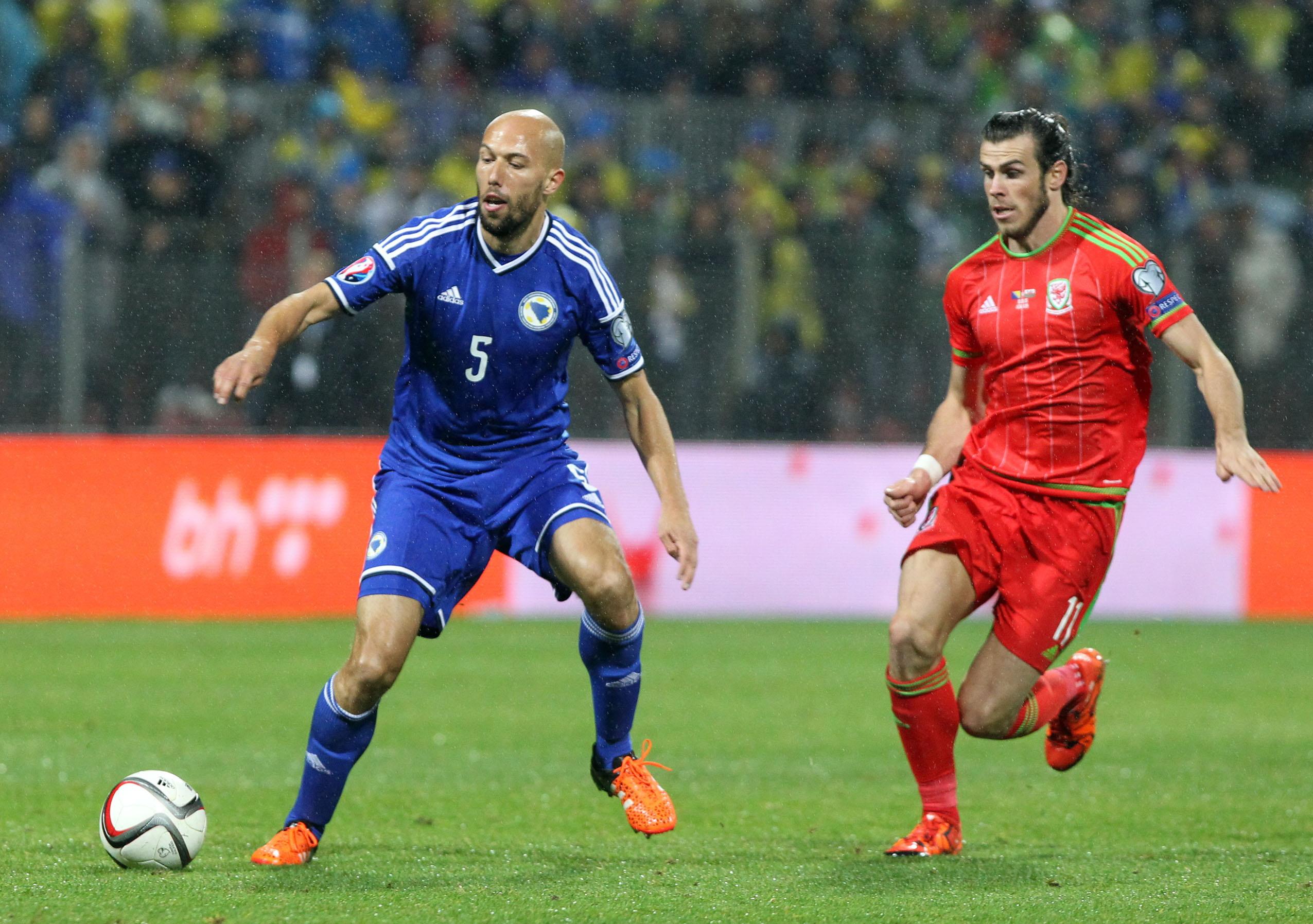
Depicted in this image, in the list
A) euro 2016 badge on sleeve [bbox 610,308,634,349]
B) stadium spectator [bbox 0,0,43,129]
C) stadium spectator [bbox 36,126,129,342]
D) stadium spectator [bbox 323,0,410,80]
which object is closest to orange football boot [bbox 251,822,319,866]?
euro 2016 badge on sleeve [bbox 610,308,634,349]

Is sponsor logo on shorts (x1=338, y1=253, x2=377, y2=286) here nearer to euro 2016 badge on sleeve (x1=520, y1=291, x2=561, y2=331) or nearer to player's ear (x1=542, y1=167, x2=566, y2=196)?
euro 2016 badge on sleeve (x1=520, y1=291, x2=561, y2=331)

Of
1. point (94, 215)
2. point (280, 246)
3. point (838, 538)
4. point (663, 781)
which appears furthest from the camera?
point (838, 538)

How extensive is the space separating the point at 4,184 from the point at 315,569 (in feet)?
13.0

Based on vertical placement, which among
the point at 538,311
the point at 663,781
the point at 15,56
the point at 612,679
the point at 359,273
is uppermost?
the point at 15,56

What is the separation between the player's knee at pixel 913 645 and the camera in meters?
5.74

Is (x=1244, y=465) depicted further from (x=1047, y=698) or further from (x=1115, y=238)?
(x=1047, y=698)

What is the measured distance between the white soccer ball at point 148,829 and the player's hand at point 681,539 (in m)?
1.73

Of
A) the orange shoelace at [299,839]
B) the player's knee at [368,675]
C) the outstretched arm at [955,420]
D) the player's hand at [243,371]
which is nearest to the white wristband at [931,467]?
the outstretched arm at [955,420]

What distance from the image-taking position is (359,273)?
5531 mm

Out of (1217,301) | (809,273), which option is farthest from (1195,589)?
(809,273)

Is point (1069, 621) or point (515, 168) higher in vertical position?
point (515, 168)

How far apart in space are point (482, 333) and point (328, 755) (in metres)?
1.45

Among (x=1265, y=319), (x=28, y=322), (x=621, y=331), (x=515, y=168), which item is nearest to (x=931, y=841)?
(x=621, y=331)

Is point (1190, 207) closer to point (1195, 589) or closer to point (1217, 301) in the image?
point (1217, 301)
